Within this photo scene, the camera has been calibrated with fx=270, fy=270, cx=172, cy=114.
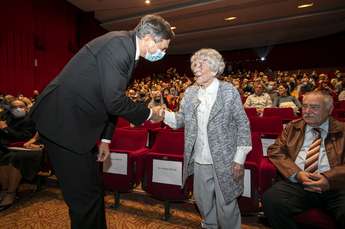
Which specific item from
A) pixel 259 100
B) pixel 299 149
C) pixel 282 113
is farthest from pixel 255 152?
pixel 259 100

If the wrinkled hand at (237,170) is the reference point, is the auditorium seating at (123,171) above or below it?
below

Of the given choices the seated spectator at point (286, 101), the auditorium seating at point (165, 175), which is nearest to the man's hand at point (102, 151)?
the auditorium seating at point (165, 175)

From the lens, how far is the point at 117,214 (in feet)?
8.45

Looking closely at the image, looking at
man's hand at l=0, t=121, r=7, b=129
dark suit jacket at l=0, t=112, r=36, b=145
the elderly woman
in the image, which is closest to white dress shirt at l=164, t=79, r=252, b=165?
the elderly woman

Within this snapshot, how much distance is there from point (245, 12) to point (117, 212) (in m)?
9.51

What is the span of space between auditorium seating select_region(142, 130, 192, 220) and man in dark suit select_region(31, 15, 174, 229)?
100 cm

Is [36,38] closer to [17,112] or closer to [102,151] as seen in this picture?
[17,112]

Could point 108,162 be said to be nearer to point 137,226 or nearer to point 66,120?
point 137,226

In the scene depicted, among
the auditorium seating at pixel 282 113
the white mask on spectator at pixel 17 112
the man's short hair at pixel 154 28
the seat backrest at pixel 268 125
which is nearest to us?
the man's short hair at pixel 154 28

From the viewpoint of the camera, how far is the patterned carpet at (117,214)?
7.76 ft

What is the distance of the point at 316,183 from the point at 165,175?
1.19 metres

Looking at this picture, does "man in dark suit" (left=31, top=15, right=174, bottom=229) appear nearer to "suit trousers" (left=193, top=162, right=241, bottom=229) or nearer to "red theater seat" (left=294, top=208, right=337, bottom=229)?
"suit trousers" (left=193, top=162, right=241, bottom=229)

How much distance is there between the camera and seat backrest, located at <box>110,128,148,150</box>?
9.30 feet

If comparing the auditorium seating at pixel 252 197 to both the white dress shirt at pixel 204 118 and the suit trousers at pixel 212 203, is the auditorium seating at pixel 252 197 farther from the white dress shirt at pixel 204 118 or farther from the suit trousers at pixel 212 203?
the white dress shirt at pixel 204 118
